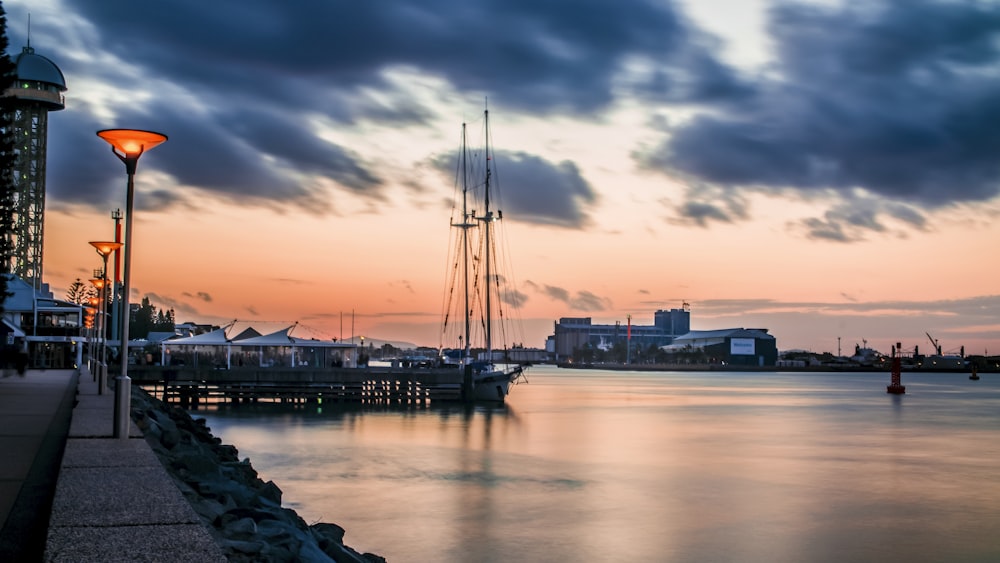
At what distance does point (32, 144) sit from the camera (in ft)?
495

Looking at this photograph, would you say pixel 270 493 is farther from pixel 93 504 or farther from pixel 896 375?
pixel 896 375

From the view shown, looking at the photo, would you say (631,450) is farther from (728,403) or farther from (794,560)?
(728,403)

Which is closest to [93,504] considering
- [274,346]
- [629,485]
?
[629,485]

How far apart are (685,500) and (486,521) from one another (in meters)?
7.53

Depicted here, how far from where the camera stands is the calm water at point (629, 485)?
22.8 meters

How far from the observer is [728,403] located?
95.3m

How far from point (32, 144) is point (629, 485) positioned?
143 meters

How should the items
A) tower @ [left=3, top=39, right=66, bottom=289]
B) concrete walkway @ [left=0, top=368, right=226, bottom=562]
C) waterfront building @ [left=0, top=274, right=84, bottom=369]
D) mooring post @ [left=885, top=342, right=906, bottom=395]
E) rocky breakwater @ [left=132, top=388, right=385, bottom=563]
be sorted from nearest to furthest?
concrete walkway @ [left=0, top=368, right=226, bottom=562] → rocky breakwater @ [left=132, top=388, right=385, bottom=563] → waterfront building @ [left=0, top=274, right=84, bottom=369] → mooring post @ [left=885, top=342, right=906, bottom=395] → tower @ [left=3, top=39, right=66, bottom=289]

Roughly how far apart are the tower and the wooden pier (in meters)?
84.3

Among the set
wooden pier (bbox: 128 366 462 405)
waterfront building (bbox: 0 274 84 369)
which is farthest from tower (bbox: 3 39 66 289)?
wooden pier (bbox: 128 366 462 405)

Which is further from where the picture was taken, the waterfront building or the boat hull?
the boat hull

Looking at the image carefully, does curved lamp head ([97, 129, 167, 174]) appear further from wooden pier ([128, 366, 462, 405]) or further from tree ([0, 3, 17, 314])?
wooden pier ([128, 366, 462, 405])

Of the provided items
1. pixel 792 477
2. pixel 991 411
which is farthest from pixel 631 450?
pixel 991 411

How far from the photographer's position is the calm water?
22844 millimetres
